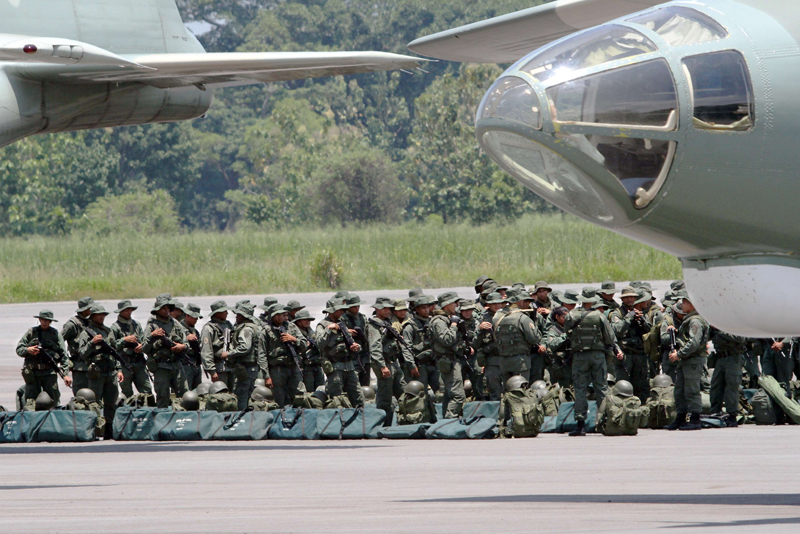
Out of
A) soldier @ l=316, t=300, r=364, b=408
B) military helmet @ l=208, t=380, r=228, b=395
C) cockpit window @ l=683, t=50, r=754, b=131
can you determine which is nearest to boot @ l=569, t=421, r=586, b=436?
soldier @ l=316, t=300, r=364, b=408

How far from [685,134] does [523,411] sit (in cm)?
756

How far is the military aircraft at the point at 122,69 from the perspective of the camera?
493 inches

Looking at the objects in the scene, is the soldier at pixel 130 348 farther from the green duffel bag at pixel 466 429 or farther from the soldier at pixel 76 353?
the green duffel bag at pixel 466 429

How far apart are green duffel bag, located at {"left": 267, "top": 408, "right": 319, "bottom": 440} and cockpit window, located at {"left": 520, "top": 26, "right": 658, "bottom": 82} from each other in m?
8.11

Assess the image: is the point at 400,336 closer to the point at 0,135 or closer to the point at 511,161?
the point at 0,135

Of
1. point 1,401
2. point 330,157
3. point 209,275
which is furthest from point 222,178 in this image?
point 1,401

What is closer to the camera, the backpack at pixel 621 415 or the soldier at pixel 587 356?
the backpack at pixel 621 415

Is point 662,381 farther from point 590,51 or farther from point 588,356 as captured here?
point 590,51

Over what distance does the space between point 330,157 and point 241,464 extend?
1856 inches

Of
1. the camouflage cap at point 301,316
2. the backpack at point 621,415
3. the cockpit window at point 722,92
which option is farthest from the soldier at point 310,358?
the cockpit window at point 722,92

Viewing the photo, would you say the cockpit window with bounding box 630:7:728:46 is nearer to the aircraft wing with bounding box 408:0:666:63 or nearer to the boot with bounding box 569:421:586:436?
the aircraft wing with bounding box 408:0:666:63

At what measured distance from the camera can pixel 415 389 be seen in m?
14.0

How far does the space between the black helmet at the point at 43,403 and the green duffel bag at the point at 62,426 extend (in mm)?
386

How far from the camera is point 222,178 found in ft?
241
